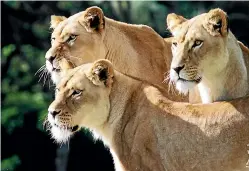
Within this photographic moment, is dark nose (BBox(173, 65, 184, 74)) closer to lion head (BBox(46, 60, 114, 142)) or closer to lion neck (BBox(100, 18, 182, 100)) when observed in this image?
lion head (BBox(46, 60, 114, 142))

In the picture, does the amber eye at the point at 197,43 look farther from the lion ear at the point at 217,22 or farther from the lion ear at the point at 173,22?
the lion ear at the point at 173,22

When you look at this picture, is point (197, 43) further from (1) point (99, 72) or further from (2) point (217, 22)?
(1) point (99, 72)

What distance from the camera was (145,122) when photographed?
19.4ft

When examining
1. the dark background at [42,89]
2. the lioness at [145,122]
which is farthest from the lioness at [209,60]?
the dark background at [42,89]

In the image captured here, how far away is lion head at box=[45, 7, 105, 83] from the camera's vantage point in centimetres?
636

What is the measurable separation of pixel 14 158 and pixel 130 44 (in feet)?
18.9

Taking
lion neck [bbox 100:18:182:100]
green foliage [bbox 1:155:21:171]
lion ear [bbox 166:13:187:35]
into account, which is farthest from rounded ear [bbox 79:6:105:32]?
green foliage [bbox 1:155:21:171]

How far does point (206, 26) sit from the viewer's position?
5.94 m

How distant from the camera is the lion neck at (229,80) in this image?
19.8 ft

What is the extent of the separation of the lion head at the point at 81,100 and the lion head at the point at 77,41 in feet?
1.16

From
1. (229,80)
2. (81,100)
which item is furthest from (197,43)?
(81,100)

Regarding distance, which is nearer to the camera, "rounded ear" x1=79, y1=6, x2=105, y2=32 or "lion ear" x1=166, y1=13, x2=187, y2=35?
"lion ear" x1=166, y1=13, x2=187, y2=35

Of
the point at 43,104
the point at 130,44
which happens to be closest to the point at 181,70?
the point at 130,44

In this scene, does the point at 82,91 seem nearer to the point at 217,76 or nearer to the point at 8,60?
the point at 217,76
